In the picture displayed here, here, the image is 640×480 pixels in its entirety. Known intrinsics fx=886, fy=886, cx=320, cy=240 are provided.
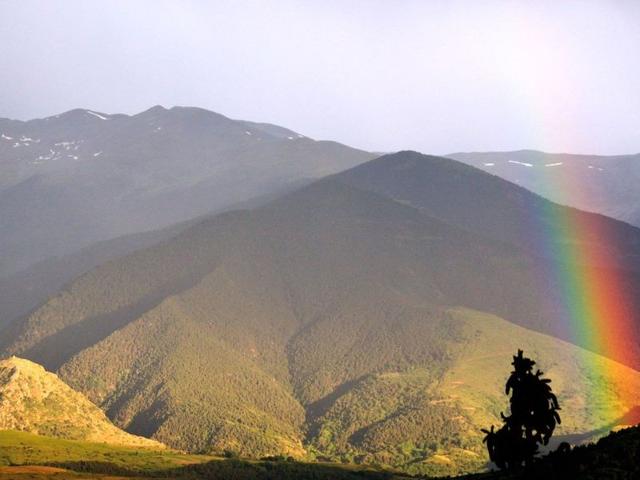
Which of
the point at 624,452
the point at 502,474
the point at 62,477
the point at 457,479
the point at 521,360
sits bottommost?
the point at 62,477

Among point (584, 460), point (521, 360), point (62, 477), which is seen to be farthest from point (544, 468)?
point (62, 477)

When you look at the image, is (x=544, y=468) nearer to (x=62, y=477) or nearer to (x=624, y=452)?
(x=624, y=452)

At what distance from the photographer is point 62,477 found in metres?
→ 199

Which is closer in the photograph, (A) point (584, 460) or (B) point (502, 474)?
(A) point (584, 460)

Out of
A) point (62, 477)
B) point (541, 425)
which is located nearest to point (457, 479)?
point (541, 425)

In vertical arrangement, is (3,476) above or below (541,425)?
below

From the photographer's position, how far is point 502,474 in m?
107

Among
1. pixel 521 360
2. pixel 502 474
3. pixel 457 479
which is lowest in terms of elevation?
pixel 457 479

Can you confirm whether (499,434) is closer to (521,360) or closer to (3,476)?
(521,360)

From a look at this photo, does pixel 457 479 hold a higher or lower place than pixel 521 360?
lower

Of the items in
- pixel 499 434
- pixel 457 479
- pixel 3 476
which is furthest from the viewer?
pixel 3 476

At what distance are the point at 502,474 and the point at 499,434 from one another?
6777mm

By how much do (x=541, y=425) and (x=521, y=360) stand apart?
7584mm

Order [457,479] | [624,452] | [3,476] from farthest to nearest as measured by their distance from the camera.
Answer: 1. [3,476]
2. [457,479]
3. [624,452]
